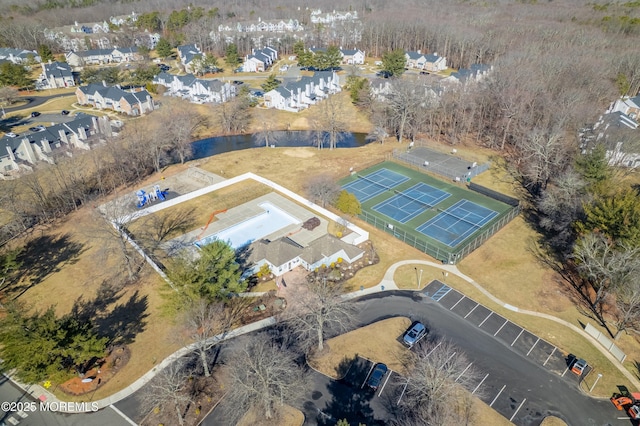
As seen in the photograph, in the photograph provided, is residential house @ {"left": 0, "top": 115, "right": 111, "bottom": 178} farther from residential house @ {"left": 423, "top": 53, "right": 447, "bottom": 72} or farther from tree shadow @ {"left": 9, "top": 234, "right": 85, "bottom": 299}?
residential house @ {"left": 423, "top": 53, "right": 447, "bottom": 72}

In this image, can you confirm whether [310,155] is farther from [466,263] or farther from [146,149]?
[466,263]

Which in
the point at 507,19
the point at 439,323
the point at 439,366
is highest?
the point at 507,19

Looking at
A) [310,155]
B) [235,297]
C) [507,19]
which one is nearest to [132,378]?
[235,297]

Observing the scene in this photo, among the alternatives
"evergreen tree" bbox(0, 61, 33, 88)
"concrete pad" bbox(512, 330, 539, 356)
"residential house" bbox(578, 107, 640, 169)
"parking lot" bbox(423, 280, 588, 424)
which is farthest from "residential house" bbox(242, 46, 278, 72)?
"concrete pad" bbox(512, 330, 539, 356)

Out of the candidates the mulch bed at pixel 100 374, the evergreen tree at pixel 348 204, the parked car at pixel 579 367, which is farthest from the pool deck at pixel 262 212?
the parked car at pixel 579 367

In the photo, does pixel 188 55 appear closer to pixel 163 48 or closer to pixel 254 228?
pixel 163 48

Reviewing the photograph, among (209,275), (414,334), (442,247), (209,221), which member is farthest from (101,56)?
(414,334)
